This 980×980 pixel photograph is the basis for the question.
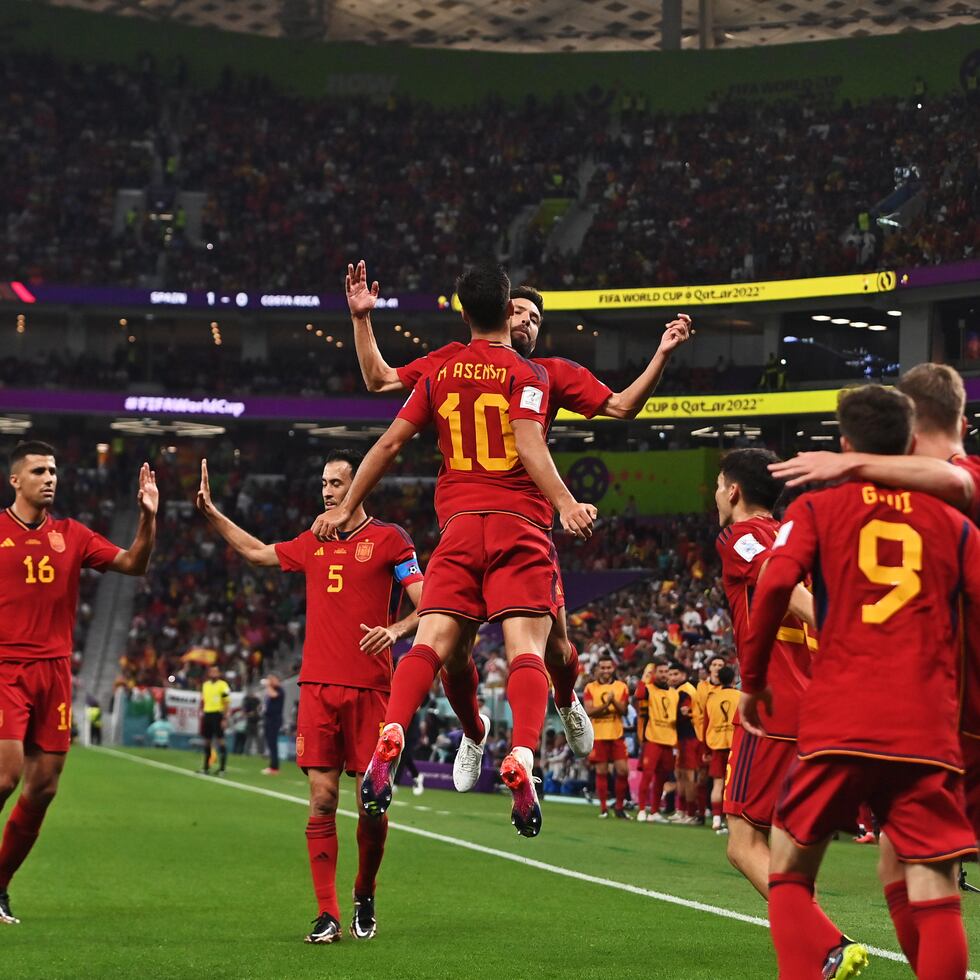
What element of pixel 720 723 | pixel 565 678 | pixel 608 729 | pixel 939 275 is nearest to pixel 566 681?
pixel 565 678

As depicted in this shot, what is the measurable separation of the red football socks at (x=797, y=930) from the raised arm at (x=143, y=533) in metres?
4.95

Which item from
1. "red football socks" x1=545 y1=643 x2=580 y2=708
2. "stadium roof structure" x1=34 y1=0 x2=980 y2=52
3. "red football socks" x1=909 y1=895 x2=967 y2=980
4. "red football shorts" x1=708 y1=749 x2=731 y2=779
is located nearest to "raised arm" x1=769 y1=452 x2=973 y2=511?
"red football socks" x1=909 y1=895 x2=967 y2=980

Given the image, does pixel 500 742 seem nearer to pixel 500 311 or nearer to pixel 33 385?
pixel 500 311

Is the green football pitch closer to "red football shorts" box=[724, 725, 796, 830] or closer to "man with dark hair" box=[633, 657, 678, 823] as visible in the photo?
"red football shorts" box=[724, 725, 796, 830]

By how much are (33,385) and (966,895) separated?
42.8 meters

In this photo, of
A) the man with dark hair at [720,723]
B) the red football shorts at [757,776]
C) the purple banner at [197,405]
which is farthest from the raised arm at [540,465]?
the purple banner at [197,405]

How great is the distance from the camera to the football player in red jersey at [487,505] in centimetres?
759

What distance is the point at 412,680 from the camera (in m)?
7.57

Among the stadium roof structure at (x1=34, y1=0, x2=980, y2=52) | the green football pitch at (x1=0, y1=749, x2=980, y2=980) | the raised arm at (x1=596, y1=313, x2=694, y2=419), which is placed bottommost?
the green football pitch at (x1=0, y1=749, x2=980, y2=980)

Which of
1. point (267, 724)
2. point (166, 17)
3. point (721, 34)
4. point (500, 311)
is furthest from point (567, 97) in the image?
point (500, 311)

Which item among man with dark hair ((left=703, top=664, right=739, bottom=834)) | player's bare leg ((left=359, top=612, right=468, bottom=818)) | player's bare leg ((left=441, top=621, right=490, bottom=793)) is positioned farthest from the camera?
man with dark hair ((left=703, top=664, right=739, bottom=834))

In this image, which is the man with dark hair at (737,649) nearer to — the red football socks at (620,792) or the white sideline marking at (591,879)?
the white sideline marking at (591,879)

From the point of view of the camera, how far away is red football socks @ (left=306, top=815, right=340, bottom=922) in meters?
9.99

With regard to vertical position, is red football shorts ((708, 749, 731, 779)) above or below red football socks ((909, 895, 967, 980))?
above
